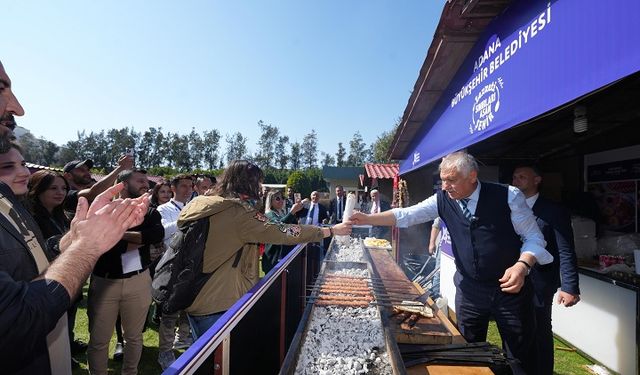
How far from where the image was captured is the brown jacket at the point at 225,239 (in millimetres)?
2396

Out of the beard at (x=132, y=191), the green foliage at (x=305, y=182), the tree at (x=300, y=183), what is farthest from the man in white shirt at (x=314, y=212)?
the tree at (x=300, y=183)

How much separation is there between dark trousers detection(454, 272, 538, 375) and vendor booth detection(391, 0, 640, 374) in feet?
3.86

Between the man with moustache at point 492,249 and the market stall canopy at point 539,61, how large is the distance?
0.43 metres

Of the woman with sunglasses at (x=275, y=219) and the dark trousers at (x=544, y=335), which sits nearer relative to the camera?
the dark trousers at (x=544, y=335)

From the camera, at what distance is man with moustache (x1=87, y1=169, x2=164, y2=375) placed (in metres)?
2.94

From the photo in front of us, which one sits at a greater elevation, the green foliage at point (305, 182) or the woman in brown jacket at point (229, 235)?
the green foliage at point (305, 182)

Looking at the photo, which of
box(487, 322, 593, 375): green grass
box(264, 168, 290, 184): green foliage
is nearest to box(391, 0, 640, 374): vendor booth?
box(487, 322, 593, 375): green grass

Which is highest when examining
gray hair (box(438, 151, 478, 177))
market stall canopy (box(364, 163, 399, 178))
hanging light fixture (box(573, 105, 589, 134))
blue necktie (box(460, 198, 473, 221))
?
market stall canopy (box(364, 163, 399, 178))

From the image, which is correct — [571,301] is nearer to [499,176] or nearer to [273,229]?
[273,229]

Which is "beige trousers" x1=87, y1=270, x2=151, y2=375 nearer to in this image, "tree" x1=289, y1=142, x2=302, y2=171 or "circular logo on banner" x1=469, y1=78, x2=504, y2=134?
"circular logo on banner" x1=469, y1=78, x2=504, y2=134

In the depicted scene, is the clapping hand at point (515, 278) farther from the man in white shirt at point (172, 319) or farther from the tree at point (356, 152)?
the tree at point (356, 152)

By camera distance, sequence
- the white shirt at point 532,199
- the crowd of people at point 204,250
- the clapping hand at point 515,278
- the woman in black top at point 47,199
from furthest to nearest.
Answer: the white shirt at point 532,199
the woman in black top at point 47,199
the clapping hand at point 515,278
the crowd of people at point 204,250

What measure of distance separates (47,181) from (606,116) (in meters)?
5.88

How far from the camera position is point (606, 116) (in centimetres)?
392
